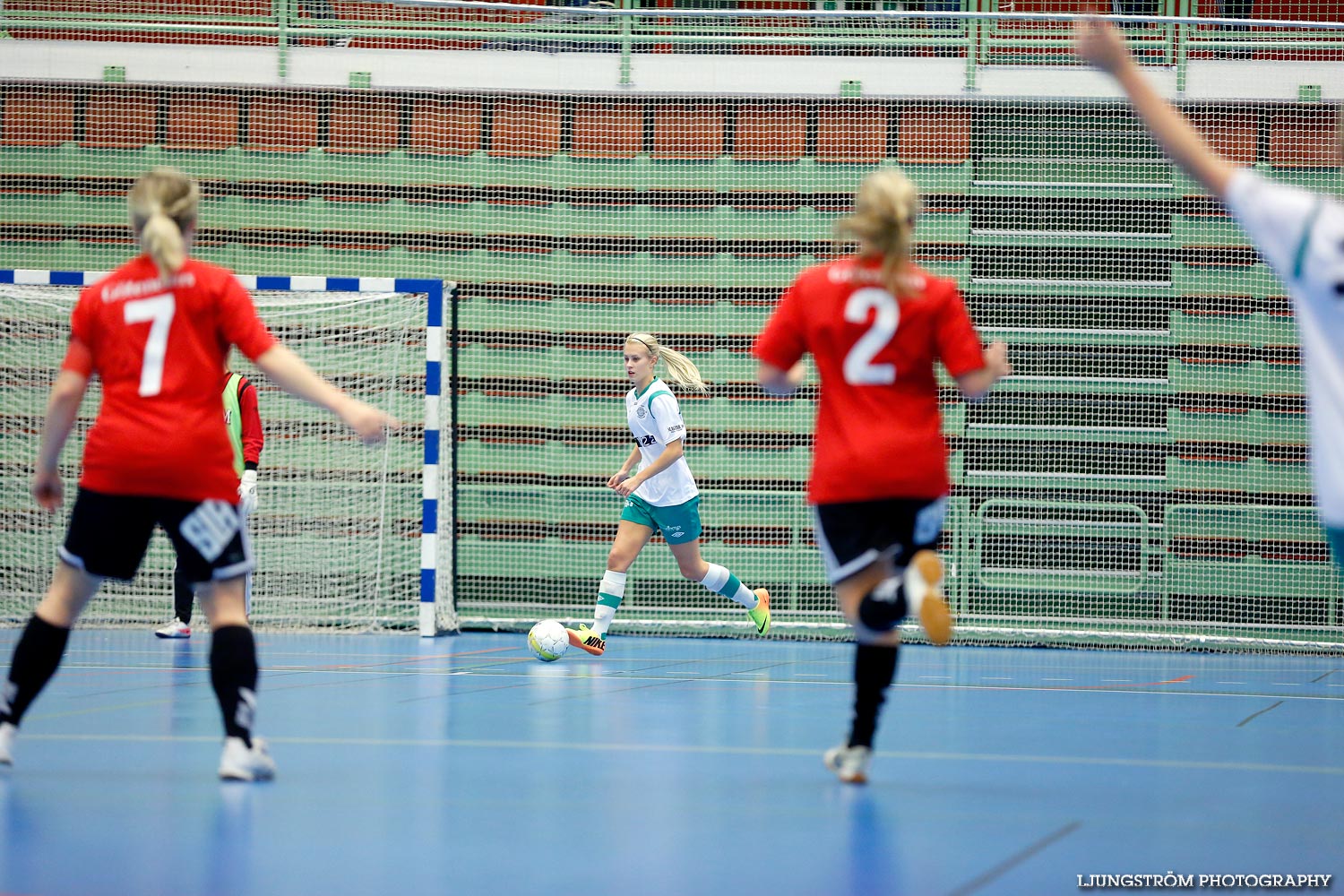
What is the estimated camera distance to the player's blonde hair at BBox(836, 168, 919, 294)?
378 cm

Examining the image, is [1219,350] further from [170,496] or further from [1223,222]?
[170,496]

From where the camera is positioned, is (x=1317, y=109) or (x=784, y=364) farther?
(x=1317, y=109)

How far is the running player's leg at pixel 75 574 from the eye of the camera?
12.4 feet

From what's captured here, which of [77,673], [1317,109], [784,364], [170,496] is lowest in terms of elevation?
[77,673]

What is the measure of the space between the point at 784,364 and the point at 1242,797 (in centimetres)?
170

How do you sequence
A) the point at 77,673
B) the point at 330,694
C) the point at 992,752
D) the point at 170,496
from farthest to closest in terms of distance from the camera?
the point at 77,673 → the point at 330,694 → the point at 992,752 → the point at 170,496

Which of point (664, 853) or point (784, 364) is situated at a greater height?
point (784, 364)

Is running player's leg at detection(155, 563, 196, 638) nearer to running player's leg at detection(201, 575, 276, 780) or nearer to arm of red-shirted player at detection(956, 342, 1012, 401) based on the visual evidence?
running player's leg at detection(201, 575, 276, 780)

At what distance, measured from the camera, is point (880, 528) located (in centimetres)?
382

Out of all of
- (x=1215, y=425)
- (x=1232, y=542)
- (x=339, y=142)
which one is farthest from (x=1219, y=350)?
(x=339, y=142)

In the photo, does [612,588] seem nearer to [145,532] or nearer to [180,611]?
[180,611]

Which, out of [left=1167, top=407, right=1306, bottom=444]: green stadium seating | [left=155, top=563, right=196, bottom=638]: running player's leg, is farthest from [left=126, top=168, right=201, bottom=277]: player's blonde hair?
[left=1167, top=407, right=1306, bottom=444]: green stadium seating

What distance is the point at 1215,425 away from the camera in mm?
11609

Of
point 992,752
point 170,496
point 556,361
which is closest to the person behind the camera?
point 170,496
